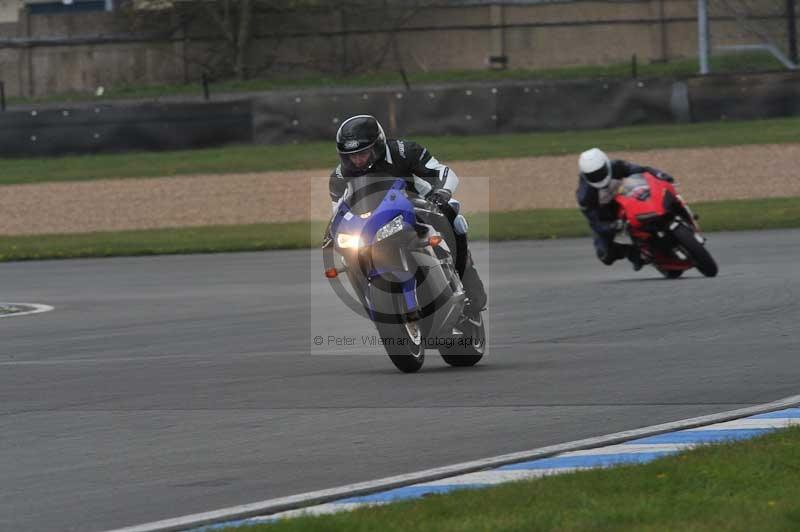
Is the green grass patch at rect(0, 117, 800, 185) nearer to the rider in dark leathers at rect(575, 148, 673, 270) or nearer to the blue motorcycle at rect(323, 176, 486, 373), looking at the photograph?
the rider in dark leathers at rect(575, 148, 673, 270)

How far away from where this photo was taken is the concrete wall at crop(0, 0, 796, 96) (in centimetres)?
4822

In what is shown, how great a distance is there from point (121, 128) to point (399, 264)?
84.9 ft

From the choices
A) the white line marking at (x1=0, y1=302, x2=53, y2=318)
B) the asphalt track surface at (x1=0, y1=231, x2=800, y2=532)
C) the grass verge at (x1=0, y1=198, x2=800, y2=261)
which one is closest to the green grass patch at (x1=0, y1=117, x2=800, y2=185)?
the grass verge at (x1=0, y1=198, x2=800, y2=261)

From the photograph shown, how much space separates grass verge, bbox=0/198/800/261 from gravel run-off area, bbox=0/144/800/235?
0.88 m

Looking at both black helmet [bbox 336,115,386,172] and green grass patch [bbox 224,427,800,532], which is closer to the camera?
green grass patch [bbox 224,427,800,532]

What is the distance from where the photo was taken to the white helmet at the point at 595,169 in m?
16.7

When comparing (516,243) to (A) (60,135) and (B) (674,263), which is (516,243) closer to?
(B) (674,263)

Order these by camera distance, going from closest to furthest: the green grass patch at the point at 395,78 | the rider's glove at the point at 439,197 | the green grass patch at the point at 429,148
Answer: the rider's glove at the point at 439,197 → the green grass patch at the point at 429,148 → the green grass patch at the point at 395,78

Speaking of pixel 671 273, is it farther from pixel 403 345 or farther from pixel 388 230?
pixel 388 230

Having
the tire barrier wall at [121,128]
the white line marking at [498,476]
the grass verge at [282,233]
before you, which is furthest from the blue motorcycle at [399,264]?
the tire barrier wall at [121,128]

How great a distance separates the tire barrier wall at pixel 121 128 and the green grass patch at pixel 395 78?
948cm

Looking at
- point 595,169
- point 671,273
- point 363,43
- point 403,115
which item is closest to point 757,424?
point 595,169

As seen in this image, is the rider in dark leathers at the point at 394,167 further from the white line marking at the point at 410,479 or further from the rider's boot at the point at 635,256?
the rider's boot at the point at 635,256

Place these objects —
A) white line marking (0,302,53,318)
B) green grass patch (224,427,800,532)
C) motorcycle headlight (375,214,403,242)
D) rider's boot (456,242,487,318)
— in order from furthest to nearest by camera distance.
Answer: white line marking (0,302,53,318) → rider's boot (456,242,487,318) → motorcycle headlight (375,214,403,242) → green grass patch (224,427,800,532)
